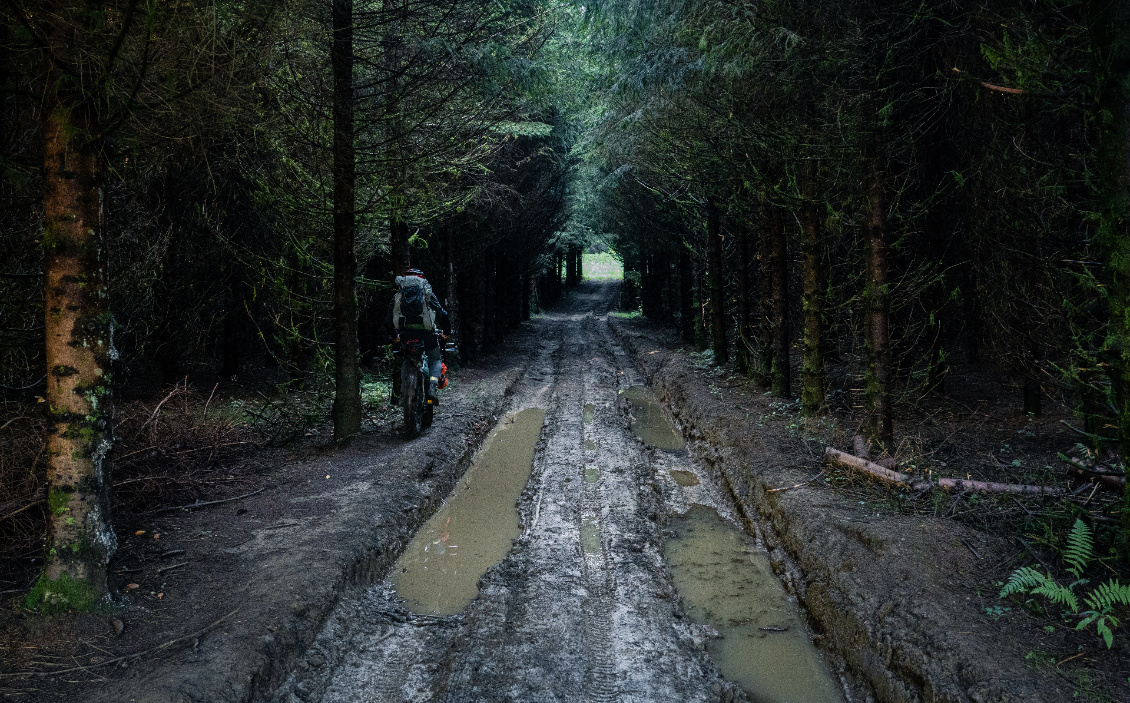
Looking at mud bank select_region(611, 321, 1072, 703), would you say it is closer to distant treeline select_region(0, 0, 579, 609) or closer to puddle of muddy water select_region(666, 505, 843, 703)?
puddle of muddy water select_region(666, 505, 843, 703)

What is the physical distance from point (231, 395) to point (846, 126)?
443 inches

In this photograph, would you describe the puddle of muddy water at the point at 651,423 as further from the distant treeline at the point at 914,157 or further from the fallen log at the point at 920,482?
the fallen log at the point at 920,482

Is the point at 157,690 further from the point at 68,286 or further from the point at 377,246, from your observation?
the point at 377,246

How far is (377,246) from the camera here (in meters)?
14.1

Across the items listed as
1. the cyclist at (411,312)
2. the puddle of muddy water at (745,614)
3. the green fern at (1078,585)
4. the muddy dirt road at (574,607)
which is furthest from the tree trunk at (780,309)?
the green fern at (1078,585)

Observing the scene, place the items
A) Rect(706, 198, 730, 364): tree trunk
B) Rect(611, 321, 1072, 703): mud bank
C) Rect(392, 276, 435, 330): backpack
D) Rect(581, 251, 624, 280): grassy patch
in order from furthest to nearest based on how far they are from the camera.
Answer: Rect(581, 251, 624, 280): grassy patch, Rect(706, 198, 730, 364): tree trunk, Rect(392, 276, 435, 330): backpack, Rect(611, 321, 1072, 703): mud bank

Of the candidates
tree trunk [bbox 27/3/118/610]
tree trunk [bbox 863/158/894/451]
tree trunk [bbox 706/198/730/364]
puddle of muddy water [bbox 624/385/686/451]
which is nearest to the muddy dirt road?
puddle of muddy water [bbox 624/385/686/451]

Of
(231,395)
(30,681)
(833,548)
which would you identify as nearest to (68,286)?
(30,681)

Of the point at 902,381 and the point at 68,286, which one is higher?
the point at 68,286

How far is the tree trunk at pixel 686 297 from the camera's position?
2277cm

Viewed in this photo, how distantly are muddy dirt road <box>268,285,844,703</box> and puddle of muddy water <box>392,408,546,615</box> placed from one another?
0.9 inches

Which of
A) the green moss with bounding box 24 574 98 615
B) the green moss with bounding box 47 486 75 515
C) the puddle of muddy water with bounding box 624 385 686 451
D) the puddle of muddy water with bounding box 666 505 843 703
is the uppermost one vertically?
the green moss with bounding box 47 486 75 515

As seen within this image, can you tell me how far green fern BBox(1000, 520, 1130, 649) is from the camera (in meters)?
3.75

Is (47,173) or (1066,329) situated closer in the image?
(47,173)
